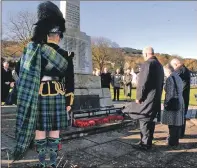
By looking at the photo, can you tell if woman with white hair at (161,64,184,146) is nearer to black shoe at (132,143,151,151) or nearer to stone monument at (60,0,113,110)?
black shoe at (132,143,151,151)

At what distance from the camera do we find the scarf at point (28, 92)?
344 cm

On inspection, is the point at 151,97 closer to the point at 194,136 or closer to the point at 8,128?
the point at 194,136

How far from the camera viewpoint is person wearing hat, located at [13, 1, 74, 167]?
3453 millimetres

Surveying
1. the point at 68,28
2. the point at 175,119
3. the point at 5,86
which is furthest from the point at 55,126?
the point at 5,86

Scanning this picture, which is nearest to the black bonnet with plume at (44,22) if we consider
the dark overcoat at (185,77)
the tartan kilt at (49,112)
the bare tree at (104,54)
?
the tartan kilt at (49,112)

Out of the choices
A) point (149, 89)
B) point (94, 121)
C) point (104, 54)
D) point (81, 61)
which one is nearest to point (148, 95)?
point (149, 89)

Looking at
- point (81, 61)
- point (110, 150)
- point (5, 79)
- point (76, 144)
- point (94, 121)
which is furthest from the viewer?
point (5, 79)

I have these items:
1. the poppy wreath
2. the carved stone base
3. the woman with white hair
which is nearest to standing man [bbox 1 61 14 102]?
the carved stone base

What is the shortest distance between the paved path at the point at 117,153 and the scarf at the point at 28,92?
30.6 inches

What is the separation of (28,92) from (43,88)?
0.71 ft

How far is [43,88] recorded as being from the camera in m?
3.56

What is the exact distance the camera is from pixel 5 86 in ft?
37.2

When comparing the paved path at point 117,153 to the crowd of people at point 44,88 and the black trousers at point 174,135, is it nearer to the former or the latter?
the black trousers at point 174,135

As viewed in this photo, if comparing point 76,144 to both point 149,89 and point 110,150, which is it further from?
point 149,89
